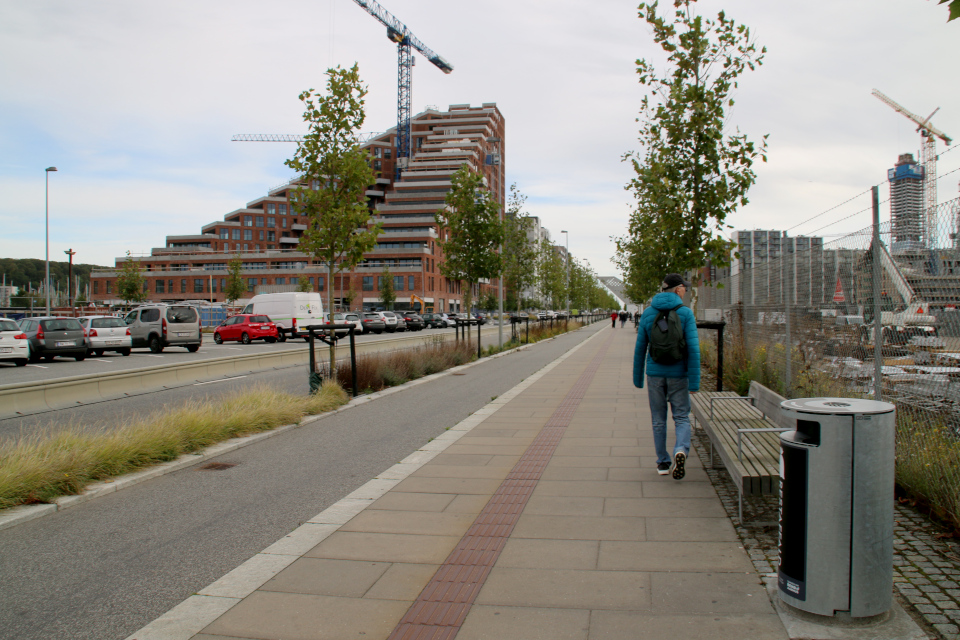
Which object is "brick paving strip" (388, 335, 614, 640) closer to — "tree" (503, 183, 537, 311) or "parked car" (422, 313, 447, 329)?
"tree" (503, 183, 537, 311)

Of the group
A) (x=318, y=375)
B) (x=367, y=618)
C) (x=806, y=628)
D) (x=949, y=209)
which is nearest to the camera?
(x=806, y=628)

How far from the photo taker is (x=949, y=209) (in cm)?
444

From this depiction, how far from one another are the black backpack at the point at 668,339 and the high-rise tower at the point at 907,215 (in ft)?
5.68

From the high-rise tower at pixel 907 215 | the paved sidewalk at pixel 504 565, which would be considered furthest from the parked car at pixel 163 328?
the high-rise tower at pixel 907 215

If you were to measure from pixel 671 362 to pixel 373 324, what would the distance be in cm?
4331

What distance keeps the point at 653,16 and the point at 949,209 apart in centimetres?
895

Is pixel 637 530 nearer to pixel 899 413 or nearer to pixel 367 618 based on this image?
pixel 367 618

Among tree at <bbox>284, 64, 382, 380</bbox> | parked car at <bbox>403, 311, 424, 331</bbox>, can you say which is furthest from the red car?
tree at <bbox>284, 64, 382, 380</bbox>

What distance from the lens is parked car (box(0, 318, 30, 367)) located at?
2105cm

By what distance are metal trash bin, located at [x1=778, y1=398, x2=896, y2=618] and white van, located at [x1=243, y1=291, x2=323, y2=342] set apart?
3462 cm

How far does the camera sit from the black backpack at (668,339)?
19.4ft

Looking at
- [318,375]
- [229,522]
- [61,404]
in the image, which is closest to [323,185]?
[318,375]

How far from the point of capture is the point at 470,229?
2516 centimetres

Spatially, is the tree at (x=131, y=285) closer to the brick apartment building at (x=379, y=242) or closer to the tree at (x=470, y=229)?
the brick apartment building at (x=379, y=242)
